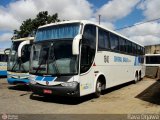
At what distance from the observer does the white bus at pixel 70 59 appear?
10594 mm

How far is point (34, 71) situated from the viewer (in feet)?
37.9

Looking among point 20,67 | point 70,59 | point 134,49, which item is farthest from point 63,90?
point 134,49

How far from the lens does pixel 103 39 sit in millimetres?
13414

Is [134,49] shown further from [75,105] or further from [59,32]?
[75,105]

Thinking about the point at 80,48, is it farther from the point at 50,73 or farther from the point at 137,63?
the point at 137,63

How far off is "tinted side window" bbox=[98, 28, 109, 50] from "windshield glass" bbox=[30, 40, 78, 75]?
8.17 feet

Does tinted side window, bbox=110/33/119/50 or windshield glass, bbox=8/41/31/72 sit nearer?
tinted side window, bbox=110/33/119/50

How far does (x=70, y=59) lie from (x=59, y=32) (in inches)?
58.4


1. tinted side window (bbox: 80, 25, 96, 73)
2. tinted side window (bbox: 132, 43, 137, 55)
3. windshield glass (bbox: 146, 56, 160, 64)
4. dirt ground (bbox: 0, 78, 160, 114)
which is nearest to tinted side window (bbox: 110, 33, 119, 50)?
tinted side window (bbox: 80, 25, 96, 73)

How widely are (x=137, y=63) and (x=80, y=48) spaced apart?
11.9 metres

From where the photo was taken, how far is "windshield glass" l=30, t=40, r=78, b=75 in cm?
1060

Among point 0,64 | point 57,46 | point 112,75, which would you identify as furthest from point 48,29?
point 0,64

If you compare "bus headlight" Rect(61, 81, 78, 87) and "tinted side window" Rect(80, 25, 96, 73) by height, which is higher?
"tinted side window" Rect(80, 25, 96, 73)

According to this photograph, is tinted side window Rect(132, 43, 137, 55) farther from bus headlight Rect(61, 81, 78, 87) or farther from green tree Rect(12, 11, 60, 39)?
green tree Rect(12, 11, 60, 39)
